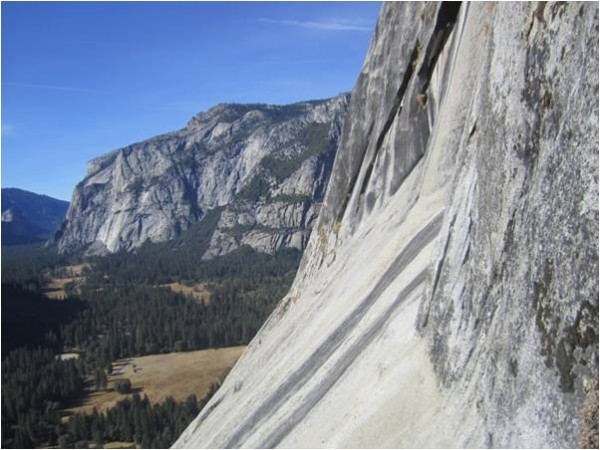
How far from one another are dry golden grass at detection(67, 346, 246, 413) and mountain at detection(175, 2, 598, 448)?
6732 cm

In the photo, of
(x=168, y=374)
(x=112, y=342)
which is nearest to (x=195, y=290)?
(x=112, y=342)

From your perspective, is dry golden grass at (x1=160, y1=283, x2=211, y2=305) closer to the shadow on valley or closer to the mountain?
the shadow on valley

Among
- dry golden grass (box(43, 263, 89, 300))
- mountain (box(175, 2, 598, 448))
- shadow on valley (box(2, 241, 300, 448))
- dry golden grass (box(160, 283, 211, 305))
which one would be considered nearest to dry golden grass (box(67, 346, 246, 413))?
shadow on valley (box(2, 241, 300, 448))

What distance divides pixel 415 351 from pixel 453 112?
19.8 feet

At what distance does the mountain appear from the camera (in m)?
6.20

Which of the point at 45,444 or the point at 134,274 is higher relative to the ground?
the point at 134,274

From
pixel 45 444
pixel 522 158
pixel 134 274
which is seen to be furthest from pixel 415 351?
pixel 134 274

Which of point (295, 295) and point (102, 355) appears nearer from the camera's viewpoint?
point (295, 295)

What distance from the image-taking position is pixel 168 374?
91.1m

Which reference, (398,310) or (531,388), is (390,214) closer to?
(398,310)

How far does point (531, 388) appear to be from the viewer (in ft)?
21.6

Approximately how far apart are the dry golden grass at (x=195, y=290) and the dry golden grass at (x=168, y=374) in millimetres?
45074

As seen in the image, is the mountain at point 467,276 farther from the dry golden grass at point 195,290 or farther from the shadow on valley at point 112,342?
the dry golden grass at point 195,290

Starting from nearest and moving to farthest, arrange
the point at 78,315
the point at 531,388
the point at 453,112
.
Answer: the point at 531,388
the point at 453,112
the point at 78,315
